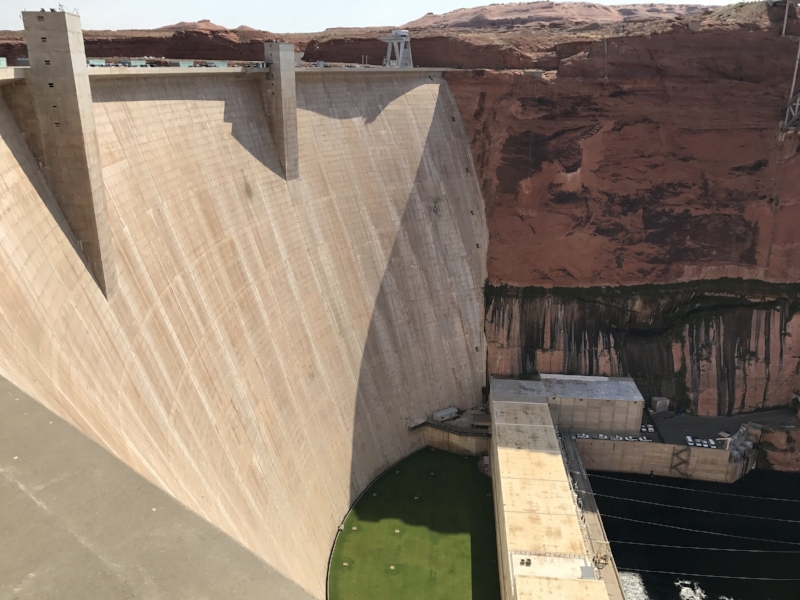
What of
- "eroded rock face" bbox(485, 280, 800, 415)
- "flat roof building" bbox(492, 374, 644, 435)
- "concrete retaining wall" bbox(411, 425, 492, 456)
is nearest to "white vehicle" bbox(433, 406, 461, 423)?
"concrete retaining wall" bbox(411, 425, 492, 456)

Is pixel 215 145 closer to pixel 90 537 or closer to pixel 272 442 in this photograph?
pixel 272 442

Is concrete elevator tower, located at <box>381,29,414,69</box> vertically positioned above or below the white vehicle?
above

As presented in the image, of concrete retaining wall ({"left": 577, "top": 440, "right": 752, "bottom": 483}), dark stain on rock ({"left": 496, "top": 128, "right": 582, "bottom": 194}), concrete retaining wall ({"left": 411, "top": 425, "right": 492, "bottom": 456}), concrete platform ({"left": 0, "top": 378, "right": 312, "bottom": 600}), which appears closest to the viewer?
concrete platform ({"left": 0, "top": 378, "right": 312, "bottom": 600})

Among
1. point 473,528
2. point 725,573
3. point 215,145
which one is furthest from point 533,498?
point 215,145

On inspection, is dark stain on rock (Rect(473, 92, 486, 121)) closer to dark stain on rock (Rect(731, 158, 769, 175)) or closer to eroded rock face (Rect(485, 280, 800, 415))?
eroded rock face (Rect(485, 280, 800, 415))

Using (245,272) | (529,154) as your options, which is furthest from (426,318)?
(245,272)

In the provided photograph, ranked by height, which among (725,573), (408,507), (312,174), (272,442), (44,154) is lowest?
(725,573)

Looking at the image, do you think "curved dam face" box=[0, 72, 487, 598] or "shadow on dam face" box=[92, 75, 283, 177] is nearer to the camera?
"curved dam face" box=[0, 72, 487, 598]

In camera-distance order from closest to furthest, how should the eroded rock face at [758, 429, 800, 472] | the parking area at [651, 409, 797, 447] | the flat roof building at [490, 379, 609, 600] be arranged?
the flat roof building at [490, 379, 609, 600] → the eroded rock face at [758, 429, 800, 472] → the parking area at [651, 409, 797, 447]

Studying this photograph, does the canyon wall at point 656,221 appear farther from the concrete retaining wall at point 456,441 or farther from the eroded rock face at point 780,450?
the concrete retaining wall at point 456,441
